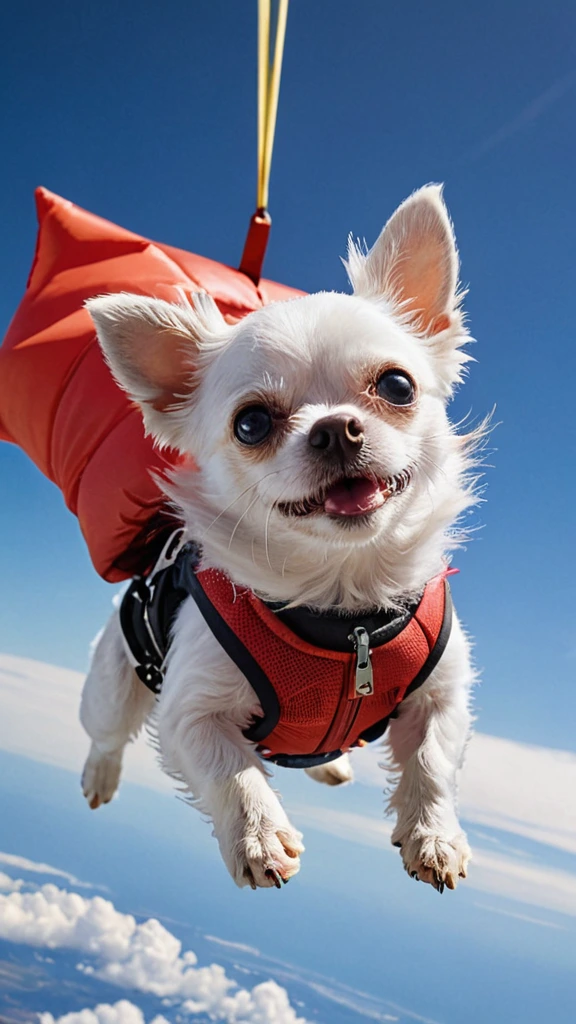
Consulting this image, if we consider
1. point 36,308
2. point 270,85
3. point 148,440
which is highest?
point 270,85

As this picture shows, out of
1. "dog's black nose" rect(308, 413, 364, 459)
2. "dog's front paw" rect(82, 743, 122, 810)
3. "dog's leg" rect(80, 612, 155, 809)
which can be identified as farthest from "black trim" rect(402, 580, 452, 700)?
"dog's front paw" rect(82, 743, 122, 810)

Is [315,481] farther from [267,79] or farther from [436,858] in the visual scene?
[267,79]

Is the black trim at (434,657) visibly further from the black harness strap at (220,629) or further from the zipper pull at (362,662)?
the zipper pull at (362,662)

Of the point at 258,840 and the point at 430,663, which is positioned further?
the point at 430,663

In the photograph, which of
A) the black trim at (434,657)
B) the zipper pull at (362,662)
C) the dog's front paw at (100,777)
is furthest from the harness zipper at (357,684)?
the dog's front paw at (100,777)

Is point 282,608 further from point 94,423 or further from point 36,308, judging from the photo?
point 36,308

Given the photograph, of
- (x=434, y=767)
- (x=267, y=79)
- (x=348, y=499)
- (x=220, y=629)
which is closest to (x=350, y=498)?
(x=348, y=499)

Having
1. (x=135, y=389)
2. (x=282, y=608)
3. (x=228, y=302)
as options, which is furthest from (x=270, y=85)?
(x=282, y=608)
